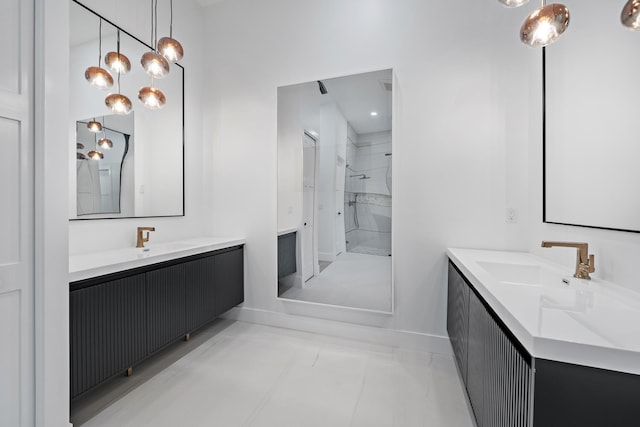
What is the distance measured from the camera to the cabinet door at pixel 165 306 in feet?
6.17

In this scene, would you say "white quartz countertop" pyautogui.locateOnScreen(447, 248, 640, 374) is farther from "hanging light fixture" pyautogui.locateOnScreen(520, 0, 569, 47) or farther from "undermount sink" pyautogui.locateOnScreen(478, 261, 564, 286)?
"hanging light fixture" pyautogui.locateOnScreen(520, 0, 569, 47)

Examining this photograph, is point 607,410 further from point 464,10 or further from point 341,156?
point 464,10

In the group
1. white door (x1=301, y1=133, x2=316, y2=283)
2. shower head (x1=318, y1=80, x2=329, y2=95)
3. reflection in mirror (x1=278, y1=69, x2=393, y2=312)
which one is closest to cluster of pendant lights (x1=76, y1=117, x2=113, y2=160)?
reflection in mirror (x1=278, y1=69, x2=393, y2=312)

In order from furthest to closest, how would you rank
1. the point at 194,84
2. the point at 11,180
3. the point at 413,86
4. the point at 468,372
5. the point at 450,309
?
the point at 194,84
the point at 413,86
the point at 450,309
the point at 468,372
the point at 11,180

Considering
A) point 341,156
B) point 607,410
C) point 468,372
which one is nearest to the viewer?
point 607,410

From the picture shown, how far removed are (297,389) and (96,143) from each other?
220cm

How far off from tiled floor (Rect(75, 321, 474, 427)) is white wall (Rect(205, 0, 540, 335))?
1.10 feet

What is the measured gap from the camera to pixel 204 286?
2.36 meters

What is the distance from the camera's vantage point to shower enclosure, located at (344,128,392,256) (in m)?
2.37

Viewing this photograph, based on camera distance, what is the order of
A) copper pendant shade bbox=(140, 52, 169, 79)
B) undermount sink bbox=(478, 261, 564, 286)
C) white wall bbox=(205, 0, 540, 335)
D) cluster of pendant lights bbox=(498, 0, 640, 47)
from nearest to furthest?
1. cluster of pendant lights bbox=(498, 0, 640, 47)
2. undermount sink bbox=(478, 261, 564, 286)
3. copper pendant shade bbox=(140, 52, 169, 79)
4. white wall bbox=(205, 0, 540, 335)

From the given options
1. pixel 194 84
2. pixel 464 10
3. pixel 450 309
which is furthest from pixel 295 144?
pixel 450 309

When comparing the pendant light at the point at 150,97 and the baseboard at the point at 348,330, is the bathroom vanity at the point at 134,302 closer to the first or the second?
the baseboard at the point at 348,330

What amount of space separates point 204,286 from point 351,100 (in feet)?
6.62

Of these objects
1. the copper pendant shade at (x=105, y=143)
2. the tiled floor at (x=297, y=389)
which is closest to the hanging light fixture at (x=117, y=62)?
the copper pendant shade at (x=105, y=143)
